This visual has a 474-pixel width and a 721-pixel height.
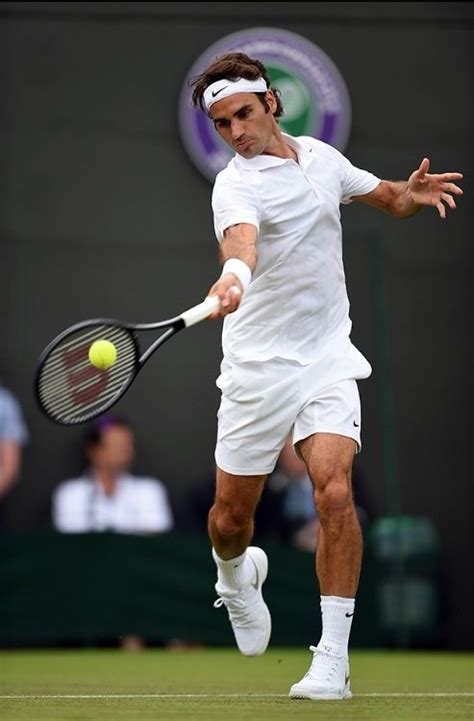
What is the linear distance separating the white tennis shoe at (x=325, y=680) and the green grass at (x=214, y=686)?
0.21ft

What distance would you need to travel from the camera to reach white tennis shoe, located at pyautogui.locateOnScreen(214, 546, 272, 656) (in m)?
6.95

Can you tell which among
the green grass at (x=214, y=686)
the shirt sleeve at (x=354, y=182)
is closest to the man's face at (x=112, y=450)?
the green grass at (x=214, y=686)

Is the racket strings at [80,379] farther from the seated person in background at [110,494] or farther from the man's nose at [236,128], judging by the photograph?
the seated person in background at [110,494]

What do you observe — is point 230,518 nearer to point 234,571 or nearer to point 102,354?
point 234,571

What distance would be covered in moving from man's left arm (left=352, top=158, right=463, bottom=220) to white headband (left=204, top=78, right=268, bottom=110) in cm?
63

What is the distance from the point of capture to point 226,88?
6.20m

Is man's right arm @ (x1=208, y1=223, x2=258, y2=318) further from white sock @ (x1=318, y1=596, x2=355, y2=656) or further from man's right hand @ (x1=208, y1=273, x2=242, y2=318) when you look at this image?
white sock @ (x1=318, y1=596, x2=355, y2=656)

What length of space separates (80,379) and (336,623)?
47.8 inches

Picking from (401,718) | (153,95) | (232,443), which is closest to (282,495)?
Result: (153,95)

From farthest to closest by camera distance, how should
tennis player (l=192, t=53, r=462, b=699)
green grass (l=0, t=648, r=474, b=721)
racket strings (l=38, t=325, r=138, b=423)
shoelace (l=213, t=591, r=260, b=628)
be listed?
shoelace (l=213, t=591, r=260, b=628) → tennis player (l=192, t=53, r=462, b=699) → racket strings (l=38, t=325, r=138, b=423) → green grass (l=0, t=648, r=474, b=721)

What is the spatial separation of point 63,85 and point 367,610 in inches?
153

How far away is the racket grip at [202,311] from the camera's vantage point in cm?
548

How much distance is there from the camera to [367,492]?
35.1ft

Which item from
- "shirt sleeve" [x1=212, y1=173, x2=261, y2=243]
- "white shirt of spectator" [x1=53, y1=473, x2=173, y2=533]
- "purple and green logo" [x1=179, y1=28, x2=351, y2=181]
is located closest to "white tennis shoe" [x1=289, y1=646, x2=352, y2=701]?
"shirt sleeve" [x1=212, y1=173, x2=261, y2=243]
